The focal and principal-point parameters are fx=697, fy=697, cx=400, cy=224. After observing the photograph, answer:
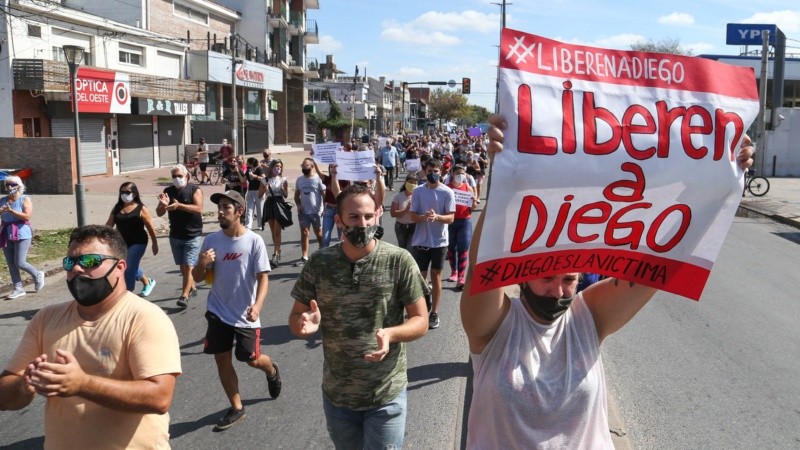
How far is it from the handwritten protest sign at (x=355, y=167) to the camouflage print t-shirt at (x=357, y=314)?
6611 mm

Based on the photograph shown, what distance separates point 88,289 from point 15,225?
7056 mm

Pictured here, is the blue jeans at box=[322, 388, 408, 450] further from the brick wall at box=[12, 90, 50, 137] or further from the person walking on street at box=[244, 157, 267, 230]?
the brick wall at box=[12, 90, 50, 137]

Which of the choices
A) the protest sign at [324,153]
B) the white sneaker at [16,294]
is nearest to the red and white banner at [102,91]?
the protest sign at [324,153]

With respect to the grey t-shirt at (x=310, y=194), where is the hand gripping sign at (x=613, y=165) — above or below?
above

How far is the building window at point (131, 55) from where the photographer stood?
1129 inches

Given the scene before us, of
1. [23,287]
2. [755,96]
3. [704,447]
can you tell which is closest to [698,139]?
[755,96]

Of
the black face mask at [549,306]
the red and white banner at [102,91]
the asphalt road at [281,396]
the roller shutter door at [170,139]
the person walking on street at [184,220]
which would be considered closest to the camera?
the black face mask at [549,306]

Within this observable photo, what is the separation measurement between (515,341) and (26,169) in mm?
21544

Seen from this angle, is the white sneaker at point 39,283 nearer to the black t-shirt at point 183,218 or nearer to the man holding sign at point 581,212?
the black t-shirt at point 183,218

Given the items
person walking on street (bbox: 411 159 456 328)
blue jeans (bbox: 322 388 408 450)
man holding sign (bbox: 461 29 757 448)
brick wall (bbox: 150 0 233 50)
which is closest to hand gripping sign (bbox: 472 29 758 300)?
man holding sign (bbox: 461 29 757 448)

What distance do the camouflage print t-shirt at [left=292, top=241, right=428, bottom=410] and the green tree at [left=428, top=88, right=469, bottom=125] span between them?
11286 cm

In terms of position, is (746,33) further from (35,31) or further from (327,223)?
(327,223)

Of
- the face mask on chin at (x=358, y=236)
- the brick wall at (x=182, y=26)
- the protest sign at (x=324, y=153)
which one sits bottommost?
the face mask on chin at (x=358, y=236)

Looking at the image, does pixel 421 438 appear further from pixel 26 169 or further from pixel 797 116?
pixel 797 116
